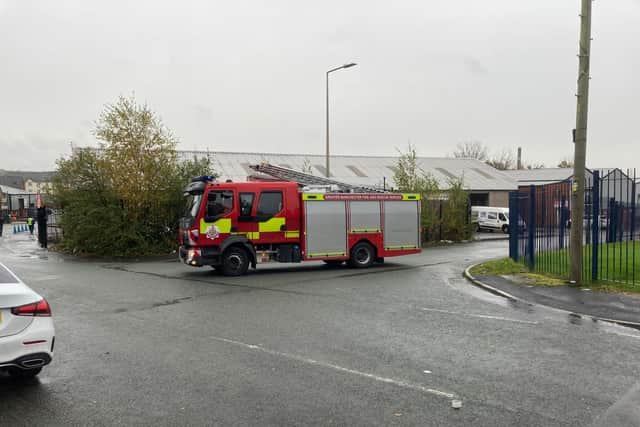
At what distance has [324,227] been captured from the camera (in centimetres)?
1563

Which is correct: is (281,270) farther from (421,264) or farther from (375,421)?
(375,421)

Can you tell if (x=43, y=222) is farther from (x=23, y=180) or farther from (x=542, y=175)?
(x=23, y=180)

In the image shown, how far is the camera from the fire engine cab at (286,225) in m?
14.5

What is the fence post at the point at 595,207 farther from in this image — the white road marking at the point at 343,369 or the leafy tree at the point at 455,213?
the leafy tree at the point at 455,213

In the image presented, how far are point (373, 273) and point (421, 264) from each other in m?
3.05

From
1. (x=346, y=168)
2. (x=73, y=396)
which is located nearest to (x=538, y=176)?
(x=346, y=168)

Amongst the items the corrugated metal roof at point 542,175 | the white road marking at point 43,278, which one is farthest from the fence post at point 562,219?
the corrugated metal roof at point 542,175

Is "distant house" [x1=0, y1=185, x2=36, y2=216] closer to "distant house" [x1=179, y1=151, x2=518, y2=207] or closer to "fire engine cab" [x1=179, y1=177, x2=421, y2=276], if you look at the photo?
"distant house" [x1=179, y1=151, x2=518, y2=207]

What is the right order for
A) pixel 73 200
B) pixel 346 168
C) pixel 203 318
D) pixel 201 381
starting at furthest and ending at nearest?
pixel 346 168, pixel 73 200, pixel 203 318, pixel 201 381

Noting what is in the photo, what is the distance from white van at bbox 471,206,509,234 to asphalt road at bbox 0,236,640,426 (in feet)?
93.2

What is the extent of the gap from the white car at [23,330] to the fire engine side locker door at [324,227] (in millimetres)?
10220

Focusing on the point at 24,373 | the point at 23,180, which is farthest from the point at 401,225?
the point at 23,180

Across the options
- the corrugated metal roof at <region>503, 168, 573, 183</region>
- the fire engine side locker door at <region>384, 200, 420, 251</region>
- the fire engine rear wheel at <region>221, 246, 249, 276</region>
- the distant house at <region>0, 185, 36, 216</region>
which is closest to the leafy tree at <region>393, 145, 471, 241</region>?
the fire engine side locker door at <region>384, 200, 420, 251</region>

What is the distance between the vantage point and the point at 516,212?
1627 cm
